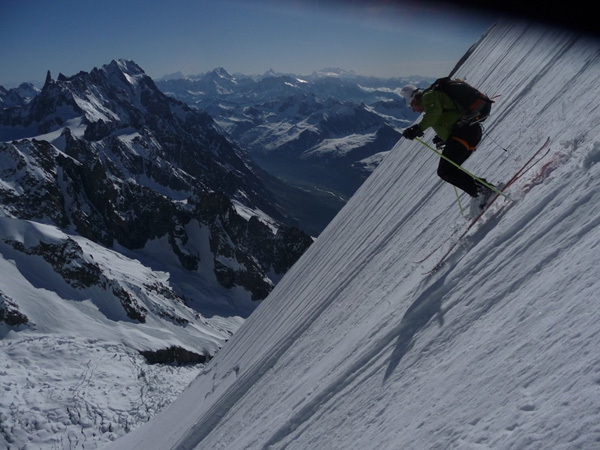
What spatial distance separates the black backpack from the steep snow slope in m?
1.08

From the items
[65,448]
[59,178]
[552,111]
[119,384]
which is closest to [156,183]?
[59,178]

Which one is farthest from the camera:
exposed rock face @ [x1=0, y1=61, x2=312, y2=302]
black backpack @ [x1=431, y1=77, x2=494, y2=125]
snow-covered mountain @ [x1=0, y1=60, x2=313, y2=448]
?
exposed rock face @ [x1=0, y1=61, x2=312, y2=302]

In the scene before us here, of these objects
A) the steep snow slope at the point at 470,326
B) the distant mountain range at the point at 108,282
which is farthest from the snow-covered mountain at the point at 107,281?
the steep snow slope at the point at 470,326

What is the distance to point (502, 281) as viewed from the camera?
3979mm

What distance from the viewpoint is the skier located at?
20.2 feet

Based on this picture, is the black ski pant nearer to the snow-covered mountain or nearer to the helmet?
the helmet

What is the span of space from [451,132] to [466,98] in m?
0.56

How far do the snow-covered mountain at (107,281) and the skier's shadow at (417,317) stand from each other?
120 feet

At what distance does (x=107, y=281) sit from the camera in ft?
238

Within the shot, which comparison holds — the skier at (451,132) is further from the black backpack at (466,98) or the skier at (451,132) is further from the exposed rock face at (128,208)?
the exposed rock face at (128,208)

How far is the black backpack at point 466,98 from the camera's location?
→ 6.14m

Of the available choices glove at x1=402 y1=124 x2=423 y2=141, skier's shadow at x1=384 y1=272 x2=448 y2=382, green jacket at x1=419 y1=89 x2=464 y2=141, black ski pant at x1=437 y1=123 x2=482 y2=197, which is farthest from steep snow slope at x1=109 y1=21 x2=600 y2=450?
glove at x1=402 y1=124 x2=423 y2=141

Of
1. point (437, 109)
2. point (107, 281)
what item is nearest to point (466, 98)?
point (437, 109)

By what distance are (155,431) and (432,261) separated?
12.7 m
